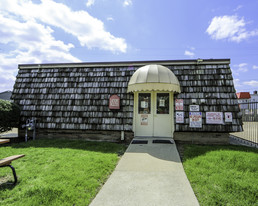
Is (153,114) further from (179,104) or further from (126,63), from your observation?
(126,63)

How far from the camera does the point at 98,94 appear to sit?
26.1 feet

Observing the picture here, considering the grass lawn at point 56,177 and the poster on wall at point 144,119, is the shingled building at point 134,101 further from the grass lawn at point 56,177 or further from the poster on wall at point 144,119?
the grass lawn at point 56,177

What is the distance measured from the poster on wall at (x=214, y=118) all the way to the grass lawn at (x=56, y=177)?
4477 millimetres

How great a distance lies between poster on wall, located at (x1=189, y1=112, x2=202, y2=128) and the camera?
7031 millimetres

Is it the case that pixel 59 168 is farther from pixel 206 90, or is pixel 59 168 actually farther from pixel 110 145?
pixel 206 90

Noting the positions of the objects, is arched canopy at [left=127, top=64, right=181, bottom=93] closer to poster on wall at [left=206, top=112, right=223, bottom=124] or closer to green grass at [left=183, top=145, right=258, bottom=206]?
poster on wall at [left=206, top=112, right=223, bottom=124]

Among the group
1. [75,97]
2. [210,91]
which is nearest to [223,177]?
[210,91]

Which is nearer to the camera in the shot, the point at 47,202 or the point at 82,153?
the point at 47,202

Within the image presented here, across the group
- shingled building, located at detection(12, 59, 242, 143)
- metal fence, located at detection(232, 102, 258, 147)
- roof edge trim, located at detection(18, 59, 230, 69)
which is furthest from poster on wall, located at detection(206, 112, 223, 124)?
roof edge trim, located at detection(18, 59, 230, 69)

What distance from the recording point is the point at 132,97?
7734 millimetres

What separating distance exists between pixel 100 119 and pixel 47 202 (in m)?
4.97

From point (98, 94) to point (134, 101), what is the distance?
6.57 feet

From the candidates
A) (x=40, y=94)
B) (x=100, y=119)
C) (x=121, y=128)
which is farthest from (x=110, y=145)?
(x=40, y=94)

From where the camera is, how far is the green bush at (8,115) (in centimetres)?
712
